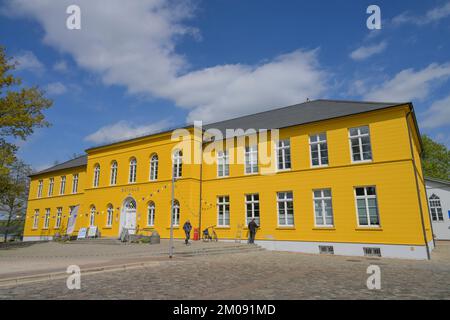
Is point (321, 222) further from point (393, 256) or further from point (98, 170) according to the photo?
point (98, 170)

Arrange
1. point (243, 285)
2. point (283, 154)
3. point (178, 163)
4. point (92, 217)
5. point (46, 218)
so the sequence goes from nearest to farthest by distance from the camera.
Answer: point (243, 285) → point (283, 154) → point (178, 163) → point (92, 217) → point (46, 218)

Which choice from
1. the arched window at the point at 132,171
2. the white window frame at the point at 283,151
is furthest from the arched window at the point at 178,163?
the white window frame at the point at 283,151

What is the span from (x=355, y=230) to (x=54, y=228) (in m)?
28.9

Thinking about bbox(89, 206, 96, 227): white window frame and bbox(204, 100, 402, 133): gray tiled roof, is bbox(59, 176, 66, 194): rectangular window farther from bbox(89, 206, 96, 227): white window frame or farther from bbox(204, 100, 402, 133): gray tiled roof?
bbox(204, 100, 402, 133): gray tiled roof

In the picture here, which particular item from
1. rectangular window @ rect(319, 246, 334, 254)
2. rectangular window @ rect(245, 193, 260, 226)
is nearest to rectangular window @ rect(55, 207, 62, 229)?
rectangular window @ rect(245, 193, 260, 226)

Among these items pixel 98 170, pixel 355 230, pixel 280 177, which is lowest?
pixel 355 230

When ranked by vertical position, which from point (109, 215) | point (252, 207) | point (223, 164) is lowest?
point (109, 215)

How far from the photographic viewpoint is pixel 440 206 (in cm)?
2955

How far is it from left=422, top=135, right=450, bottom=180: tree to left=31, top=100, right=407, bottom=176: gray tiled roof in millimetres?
29053

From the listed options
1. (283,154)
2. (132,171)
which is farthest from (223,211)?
(132,171)

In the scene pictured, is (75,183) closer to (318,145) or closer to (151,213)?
(151,213)

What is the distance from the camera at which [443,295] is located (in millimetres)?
6555

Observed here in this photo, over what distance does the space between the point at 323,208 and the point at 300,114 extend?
6.80 metres

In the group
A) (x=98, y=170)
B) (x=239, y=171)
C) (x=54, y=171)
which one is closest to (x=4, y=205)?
(x=54, y=171)
